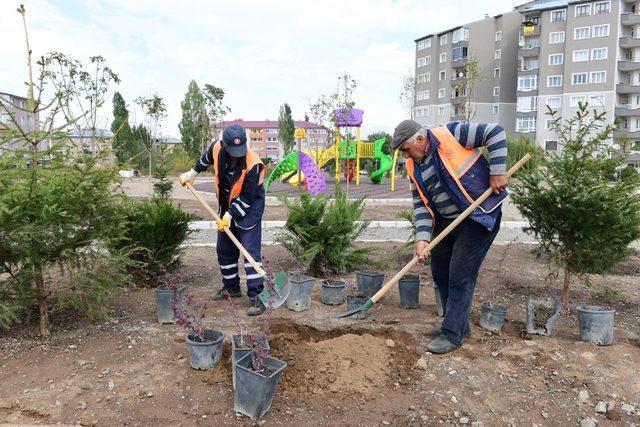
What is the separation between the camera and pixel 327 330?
423cm

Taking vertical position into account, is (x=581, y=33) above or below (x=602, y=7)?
below

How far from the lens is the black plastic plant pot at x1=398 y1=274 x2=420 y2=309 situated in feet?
15.8

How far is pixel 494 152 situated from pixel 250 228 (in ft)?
7.67

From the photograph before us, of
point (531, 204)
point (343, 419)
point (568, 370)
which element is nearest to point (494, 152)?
point (531, 204)

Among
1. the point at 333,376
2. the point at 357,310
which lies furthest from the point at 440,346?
the point at 333,376

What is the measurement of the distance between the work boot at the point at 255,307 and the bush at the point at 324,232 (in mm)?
1117

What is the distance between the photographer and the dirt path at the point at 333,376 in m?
2.98

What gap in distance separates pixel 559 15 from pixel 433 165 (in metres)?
51.8

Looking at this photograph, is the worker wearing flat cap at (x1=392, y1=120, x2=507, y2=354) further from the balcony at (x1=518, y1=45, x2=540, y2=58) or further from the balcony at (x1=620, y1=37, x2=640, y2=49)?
the balcony at (x1=518, y1=45, x2=540, y2=58)

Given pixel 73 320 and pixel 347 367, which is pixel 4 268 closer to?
Result: pixel 73 320

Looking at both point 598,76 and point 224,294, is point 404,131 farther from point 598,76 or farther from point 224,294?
point 598,76

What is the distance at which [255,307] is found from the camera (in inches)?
183

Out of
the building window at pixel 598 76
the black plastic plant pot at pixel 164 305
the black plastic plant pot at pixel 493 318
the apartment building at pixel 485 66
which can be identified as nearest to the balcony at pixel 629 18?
the building window at pixel 598 76

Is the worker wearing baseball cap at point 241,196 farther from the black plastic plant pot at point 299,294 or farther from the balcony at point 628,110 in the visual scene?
the balcony at point 628,110
